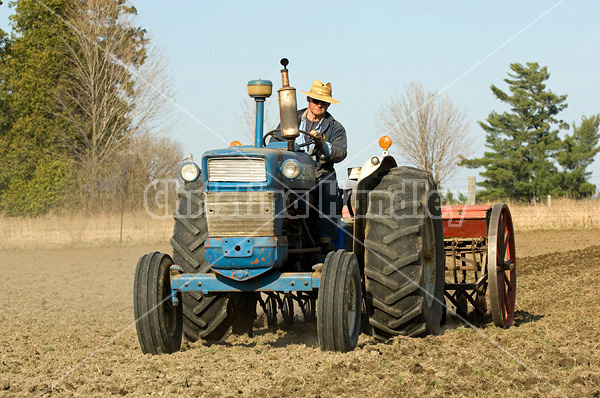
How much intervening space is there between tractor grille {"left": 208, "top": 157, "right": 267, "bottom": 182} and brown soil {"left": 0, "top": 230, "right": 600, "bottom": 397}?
1.34 m

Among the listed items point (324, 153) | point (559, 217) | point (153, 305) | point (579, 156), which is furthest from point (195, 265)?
point (579, 156)

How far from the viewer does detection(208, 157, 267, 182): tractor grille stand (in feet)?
18.0

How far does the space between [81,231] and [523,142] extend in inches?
1017

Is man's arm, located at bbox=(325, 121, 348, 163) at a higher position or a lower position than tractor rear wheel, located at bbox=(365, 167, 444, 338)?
higher

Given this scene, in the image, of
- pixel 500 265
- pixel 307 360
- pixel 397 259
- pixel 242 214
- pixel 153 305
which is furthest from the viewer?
pixel 500 265

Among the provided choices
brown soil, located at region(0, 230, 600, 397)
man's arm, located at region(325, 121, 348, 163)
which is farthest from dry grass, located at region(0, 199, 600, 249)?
man's arm, located at region(325, 121, 348, 163)

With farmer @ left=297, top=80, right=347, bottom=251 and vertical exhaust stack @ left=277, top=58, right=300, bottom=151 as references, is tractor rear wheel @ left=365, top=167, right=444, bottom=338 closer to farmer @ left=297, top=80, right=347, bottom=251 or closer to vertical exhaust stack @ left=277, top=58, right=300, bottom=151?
farmer @ left=297, top=80, right=347, bottom=251

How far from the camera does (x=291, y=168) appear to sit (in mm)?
5539

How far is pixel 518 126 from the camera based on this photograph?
1572 inches

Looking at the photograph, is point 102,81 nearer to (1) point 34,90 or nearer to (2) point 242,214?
(1) point 34,90

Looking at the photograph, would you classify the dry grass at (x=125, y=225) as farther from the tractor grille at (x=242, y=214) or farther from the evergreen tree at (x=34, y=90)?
the tractor grille at (x=242, y=214)

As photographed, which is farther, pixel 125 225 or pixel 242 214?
pixel 125 225

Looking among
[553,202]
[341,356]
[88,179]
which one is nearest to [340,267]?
[341,356]

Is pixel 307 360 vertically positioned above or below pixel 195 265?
below
